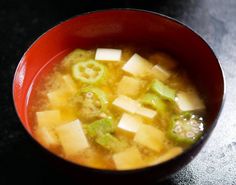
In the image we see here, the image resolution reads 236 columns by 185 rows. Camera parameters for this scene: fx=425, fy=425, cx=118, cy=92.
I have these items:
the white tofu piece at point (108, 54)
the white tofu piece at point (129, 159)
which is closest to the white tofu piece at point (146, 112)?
the white tofu piece at point (129, 159)

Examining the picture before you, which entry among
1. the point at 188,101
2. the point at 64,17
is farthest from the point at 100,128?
the point at 64,17

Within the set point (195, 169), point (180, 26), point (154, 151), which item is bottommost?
point (195, 169)

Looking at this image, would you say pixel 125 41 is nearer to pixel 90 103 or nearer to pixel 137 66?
pixel 137 66

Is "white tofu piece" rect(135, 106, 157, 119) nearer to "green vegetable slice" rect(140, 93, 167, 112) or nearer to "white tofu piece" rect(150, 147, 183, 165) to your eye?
"green vegetable slice" rect(140, 93, 167, 112)

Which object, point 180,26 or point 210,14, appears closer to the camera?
point 180,26

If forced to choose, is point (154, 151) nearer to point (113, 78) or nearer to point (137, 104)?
point (137, 104)

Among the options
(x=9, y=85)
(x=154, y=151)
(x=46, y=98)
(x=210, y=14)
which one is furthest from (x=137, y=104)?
(x=210, y=14)

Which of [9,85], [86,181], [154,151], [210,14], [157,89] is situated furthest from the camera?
[210,14]

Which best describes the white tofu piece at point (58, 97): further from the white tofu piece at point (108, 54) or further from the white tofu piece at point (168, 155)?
the white tofu piece at point (168, 155)

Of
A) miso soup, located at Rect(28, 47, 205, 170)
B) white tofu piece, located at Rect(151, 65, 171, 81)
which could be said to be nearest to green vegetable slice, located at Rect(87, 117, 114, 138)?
miso soup, located at Rect(28, 47, 205, 170)
